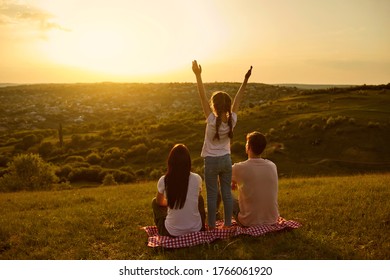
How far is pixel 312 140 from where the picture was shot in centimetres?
4416

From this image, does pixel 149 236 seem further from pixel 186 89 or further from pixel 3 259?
pixel 186 89

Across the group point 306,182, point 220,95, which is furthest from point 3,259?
point 306,182

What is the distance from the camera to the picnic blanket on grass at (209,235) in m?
7.09

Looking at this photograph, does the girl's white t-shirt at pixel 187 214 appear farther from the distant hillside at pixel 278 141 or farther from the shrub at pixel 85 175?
the shrub at pixel 85 175

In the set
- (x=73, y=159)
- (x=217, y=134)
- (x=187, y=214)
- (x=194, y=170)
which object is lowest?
(x=73, y=159)

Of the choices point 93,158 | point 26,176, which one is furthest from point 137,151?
point 26,176

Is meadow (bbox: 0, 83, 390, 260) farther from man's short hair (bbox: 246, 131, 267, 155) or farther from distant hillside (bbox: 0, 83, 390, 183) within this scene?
man's short hair (bbox: 246, 131, 267, 155)

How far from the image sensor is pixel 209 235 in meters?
7.21

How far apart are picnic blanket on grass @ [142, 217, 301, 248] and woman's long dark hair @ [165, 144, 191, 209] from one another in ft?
1.89

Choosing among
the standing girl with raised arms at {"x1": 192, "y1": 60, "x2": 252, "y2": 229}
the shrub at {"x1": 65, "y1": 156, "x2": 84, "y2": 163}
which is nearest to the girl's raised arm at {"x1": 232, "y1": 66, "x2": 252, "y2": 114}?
the standing girl with raised arms at {"x1": 192, "y1": 60, "x2": 252, "y2": 229}

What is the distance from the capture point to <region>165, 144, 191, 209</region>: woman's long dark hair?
22.7ft

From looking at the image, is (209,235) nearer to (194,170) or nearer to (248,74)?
(248,74)

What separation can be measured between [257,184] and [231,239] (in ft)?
3.52

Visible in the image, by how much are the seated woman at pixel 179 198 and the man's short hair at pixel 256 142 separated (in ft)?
3.59
